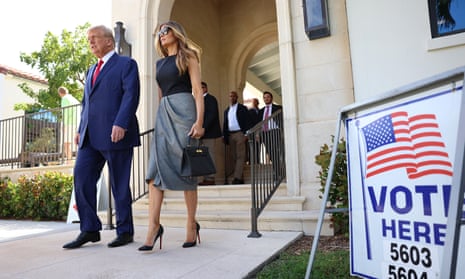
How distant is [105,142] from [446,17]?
3.94 metres

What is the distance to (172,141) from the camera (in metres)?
2.72

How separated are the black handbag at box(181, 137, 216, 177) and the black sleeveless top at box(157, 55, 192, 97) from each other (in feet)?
1.67

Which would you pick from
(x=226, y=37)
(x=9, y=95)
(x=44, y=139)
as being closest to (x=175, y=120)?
(x=226, y=37)

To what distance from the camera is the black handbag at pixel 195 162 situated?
101 inches

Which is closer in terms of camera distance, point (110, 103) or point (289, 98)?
point (110, 103)

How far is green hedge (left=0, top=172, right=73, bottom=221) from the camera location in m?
6.48

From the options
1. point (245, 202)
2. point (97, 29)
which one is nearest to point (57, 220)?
point (245, 202)

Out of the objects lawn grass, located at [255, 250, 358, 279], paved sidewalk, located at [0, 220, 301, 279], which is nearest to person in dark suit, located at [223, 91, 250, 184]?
paved sidewalk, located at [0, 220, 301, 279]

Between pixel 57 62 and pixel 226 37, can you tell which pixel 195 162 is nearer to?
pixel 226 37

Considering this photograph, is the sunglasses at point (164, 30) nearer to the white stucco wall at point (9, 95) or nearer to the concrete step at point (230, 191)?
the concrete step at point (230, 191)

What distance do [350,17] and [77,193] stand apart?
352 centimetres

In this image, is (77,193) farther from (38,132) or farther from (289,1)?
(38,132)

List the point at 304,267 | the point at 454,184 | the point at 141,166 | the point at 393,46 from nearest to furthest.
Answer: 1. the point at 454,184
2. the point at 304,267
3. the point at 393,46
4. the point at 141,166

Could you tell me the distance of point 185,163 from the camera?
262cm
